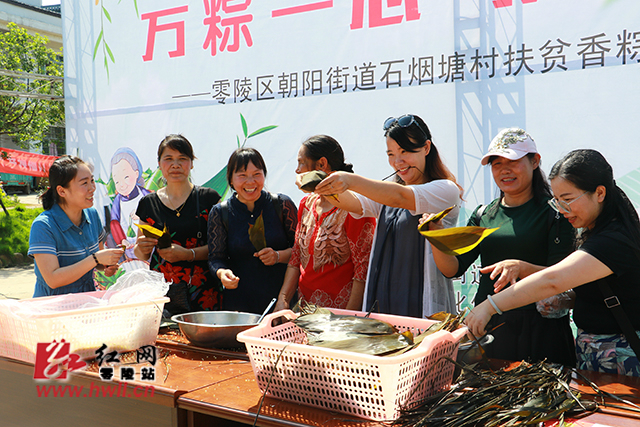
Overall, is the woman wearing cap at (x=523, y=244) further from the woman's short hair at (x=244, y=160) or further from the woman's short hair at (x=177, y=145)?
the woman's short hair at (x=177, y=145)

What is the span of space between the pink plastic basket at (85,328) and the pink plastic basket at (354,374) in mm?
587

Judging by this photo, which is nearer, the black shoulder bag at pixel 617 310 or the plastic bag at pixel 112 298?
the black shoulder bag at pixel 617 310

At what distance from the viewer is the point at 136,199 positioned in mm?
3963

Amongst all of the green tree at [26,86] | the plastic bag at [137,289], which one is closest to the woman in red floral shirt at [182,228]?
the plastic bag at [137,289]

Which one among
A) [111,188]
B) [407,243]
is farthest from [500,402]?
[111,188]

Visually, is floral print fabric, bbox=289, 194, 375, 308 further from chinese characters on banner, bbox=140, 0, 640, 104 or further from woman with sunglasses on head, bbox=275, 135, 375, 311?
chinese characters on banner, bbox=140, 0, 640, 104

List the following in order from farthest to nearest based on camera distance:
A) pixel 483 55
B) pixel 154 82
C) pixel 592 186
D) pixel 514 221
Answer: pixel 154 82 < pixel 483 55 < pixel 514 221 < pixel 592 186

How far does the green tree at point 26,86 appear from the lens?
854 cm

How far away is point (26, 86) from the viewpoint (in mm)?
8711

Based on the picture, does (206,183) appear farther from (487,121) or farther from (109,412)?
(109,412)

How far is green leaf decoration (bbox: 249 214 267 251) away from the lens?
231 centimetres

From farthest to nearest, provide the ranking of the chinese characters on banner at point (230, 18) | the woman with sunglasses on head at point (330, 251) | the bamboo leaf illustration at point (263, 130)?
the bamboo leaf illustration at point (263, 130)
the chinese characters on banner at point (230, 18)
the woman with sunglasses on head at point (330, 251)

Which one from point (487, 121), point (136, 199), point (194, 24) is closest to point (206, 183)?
point (136, 199)

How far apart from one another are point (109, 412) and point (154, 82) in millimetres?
2848
